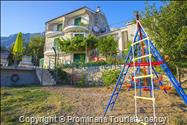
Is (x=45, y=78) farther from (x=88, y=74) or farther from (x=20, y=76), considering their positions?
(x=88, y=74)

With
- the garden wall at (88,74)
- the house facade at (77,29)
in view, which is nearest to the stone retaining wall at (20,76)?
the garden wall at (88,74)

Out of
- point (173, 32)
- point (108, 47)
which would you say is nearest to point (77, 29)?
point (108, 47)

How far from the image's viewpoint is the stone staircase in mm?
14587

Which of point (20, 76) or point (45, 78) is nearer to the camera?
point (20, 76)

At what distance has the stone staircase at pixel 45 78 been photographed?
574 inches

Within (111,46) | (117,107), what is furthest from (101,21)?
(117,107)

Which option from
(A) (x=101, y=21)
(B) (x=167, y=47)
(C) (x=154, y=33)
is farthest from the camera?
(A) (x=101, y=21)

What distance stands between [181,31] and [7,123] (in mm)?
7907

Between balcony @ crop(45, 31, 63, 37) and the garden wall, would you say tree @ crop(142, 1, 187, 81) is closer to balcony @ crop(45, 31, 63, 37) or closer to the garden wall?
the garden wall

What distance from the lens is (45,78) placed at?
15.3 metres

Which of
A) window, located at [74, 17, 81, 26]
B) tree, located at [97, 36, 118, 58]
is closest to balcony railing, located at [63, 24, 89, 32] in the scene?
window, located at [74, 17, 81, 26]

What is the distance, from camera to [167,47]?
7.81 meters

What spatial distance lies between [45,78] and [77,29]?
1123 cm

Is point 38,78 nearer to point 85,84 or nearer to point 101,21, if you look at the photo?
point 85,84
